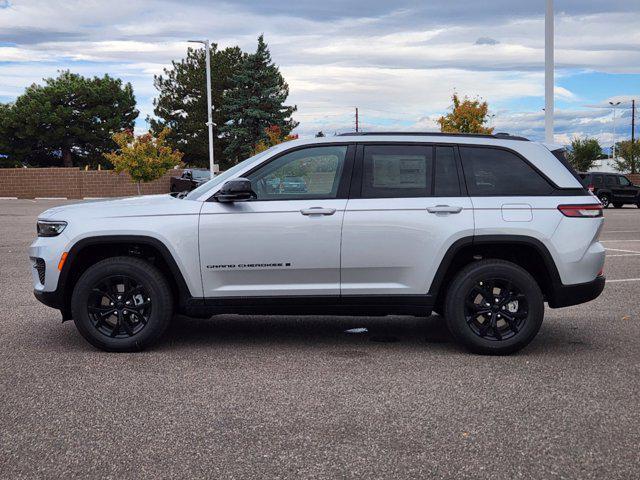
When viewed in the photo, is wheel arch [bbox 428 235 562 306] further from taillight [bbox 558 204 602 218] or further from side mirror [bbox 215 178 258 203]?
side mirror [bbox 215 178 258 203]

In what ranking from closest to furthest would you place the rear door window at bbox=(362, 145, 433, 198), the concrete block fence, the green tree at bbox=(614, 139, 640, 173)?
the rear door window at bbox=(362, 145, 433, 198), the concrete block fence, the green tree at bbox=(614, 139, 640, 173)

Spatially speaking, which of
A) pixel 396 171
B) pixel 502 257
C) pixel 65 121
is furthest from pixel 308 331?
pixel 65 121

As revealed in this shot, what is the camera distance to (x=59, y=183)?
48.2m

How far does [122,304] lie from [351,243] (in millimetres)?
1947

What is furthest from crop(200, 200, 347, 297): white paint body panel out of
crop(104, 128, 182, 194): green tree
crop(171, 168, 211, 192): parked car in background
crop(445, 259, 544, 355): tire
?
crop(104, 128, 182, 194): green tree

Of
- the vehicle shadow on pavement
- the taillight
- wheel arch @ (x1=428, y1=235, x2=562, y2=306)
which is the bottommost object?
the vehicle shadow on pavement

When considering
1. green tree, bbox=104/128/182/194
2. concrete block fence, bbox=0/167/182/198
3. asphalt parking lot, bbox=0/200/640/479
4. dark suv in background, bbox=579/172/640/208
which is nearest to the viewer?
asphalt parking lot, bbox=0/200/640/479

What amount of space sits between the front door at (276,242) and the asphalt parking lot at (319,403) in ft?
1.95

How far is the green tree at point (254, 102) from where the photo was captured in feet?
194

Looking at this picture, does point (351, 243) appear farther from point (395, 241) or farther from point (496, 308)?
point (496, 308)

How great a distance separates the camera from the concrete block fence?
48.2 meters

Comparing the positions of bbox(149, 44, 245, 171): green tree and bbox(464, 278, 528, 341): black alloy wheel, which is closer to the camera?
bbox(464, 278, 528, 341): black alloy wheel

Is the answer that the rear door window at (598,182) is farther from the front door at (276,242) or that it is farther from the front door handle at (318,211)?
the front door handle at (318,211)

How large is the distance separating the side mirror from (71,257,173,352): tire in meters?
0.84
